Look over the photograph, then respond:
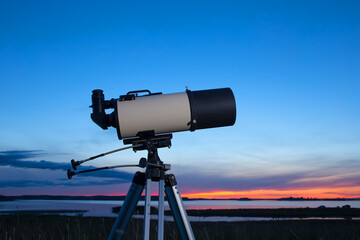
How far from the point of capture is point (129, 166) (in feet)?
11.7

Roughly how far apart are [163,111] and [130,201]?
1203mm

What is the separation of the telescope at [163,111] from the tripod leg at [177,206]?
734mm

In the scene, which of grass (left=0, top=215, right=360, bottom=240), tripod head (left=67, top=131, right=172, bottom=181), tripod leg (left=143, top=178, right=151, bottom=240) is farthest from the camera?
grass (left=0, top=215, right=360, bottom=240)

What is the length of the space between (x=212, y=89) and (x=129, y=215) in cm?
208

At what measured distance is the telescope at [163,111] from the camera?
4020mm

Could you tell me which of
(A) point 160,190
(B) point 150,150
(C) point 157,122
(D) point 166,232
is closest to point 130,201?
(A) point 160,190

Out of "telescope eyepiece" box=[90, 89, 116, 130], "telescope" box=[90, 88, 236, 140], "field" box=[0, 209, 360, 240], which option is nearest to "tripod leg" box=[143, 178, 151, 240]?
"telescope" box=[90, 88, 236, 140]

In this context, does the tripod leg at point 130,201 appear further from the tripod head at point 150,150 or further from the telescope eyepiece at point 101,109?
the telescope eyepiece at point 101,109

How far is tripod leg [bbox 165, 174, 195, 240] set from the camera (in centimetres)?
358

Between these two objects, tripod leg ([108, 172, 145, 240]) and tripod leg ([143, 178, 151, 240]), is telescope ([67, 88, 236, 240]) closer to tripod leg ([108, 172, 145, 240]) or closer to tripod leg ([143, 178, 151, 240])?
tripod leg ([108, 172, 145, 240])

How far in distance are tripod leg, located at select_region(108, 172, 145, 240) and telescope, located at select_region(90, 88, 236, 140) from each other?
682mm

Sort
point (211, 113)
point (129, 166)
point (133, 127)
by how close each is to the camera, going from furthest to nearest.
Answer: point (211, 113)
point (133, 127)
point (129, 166)

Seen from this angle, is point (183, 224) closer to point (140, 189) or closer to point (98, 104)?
point (140, 189)

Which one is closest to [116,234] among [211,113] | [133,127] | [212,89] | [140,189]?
[140,189]
